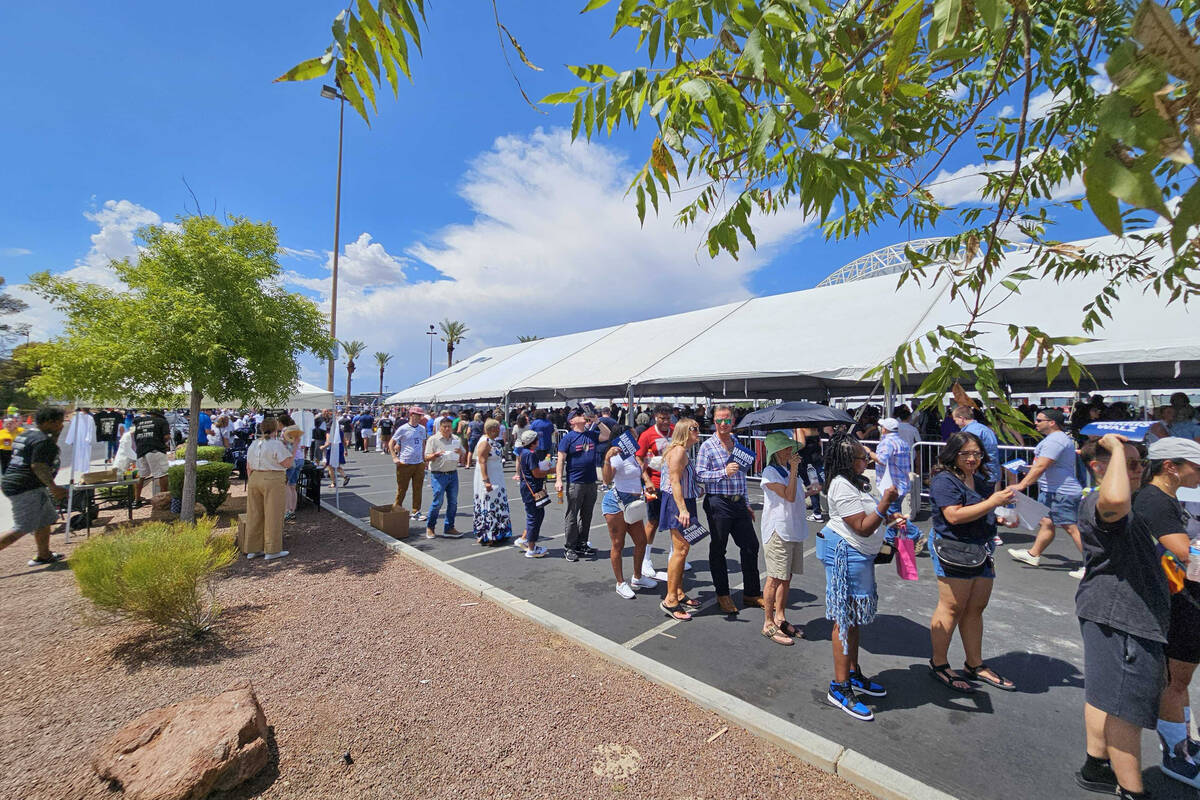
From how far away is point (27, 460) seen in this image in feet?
Result: 20.4

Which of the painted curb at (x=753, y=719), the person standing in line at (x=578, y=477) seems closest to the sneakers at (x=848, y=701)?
the painted curb at (x=753, y=719)

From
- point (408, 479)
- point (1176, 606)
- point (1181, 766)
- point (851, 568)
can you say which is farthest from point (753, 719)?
point (408, 479)

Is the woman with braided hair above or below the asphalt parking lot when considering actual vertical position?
above

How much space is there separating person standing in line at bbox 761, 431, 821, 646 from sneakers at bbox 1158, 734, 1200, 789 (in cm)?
206

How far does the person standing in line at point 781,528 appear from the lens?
4051 millimetres

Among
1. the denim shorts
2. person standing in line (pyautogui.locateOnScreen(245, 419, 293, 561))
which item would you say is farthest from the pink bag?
person standing in line (pyautogui.locateOnScreen(245, 419, 293, 561))

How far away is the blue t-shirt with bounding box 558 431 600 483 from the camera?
6273 mm

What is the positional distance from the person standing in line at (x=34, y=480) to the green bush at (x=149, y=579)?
10.4 feet

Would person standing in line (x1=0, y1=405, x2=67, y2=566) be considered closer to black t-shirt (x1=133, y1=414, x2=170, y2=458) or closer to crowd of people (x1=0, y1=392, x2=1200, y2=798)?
crowd of people (x1=0, y1=392, x2=1200, y2=798)

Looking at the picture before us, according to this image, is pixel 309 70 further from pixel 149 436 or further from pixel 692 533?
pixel 149 436

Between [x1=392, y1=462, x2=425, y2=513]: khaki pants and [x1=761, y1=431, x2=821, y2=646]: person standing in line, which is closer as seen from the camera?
[x1=761, y1=431, x2=821, y2=646]: person standing in line

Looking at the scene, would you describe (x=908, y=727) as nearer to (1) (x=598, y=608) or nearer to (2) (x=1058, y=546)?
(1) (x=598, y=608)

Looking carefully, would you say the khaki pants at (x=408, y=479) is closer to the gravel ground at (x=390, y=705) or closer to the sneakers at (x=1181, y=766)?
the gravel ground at (x=390, y=705)

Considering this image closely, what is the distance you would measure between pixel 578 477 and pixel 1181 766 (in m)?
5.08
